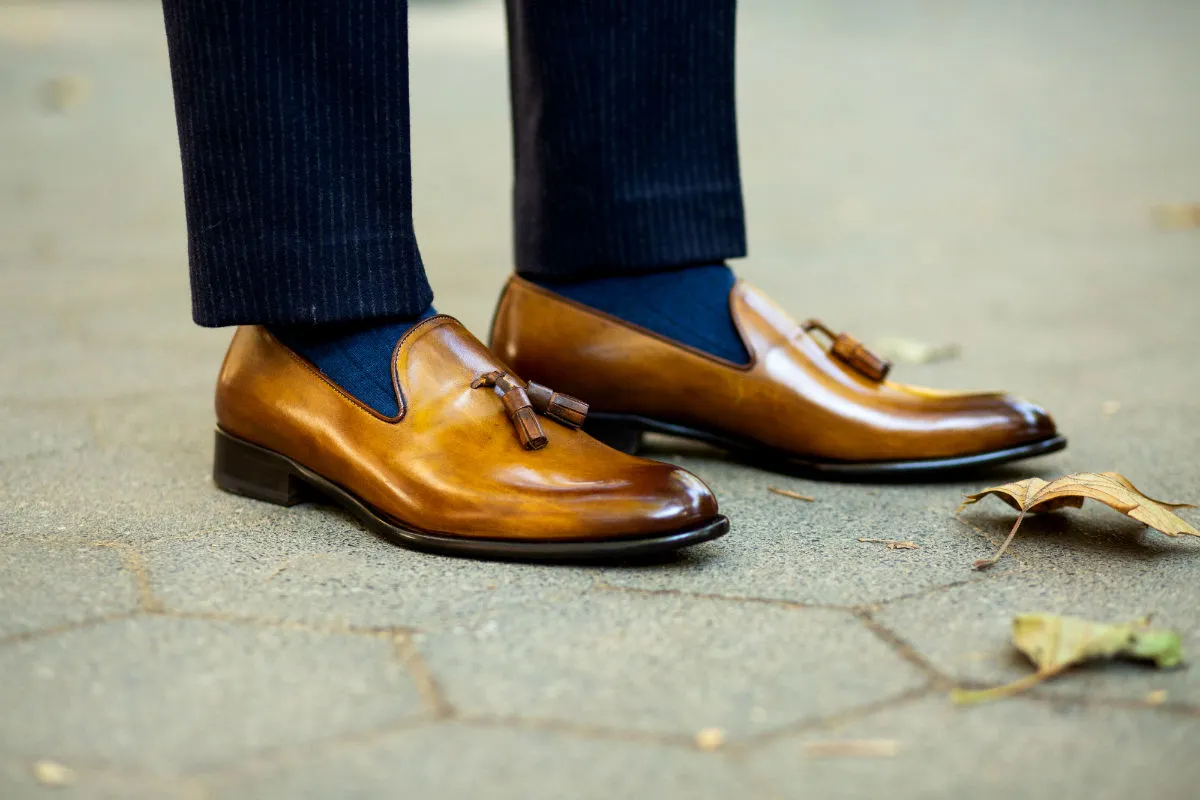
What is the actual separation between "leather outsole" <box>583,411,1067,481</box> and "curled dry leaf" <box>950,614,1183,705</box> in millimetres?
369

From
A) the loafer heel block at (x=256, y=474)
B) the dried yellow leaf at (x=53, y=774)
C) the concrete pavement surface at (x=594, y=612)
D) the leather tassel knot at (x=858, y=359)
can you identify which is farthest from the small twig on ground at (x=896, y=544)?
the dried yellow leaf at (x=53, y=774)

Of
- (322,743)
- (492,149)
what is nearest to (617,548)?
(322,743)

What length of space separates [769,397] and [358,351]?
1.28 feet

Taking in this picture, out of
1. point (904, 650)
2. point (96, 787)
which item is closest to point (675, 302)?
point (904, 650)

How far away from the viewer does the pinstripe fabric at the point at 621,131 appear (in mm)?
1090

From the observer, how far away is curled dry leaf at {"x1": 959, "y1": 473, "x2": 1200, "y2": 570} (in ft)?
2.87

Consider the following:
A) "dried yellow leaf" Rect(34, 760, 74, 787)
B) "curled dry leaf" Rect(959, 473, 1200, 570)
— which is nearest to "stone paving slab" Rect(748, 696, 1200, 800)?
"curled dry leaf" Rect(959, 473, 1200, 570)

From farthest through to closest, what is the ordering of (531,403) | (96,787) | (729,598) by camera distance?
(531,403)
(729,598)
(96,787)

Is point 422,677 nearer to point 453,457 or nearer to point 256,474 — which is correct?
point 453,457

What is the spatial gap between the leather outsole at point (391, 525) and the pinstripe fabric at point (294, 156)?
14 cm

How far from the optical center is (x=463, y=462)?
88 centimetres

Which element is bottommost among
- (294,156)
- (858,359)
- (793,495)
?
(793,495)

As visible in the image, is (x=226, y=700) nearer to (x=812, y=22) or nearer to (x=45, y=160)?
(x=45, y=160)

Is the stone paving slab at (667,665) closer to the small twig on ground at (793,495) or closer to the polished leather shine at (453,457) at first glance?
the polished leather shine at (453,457)
